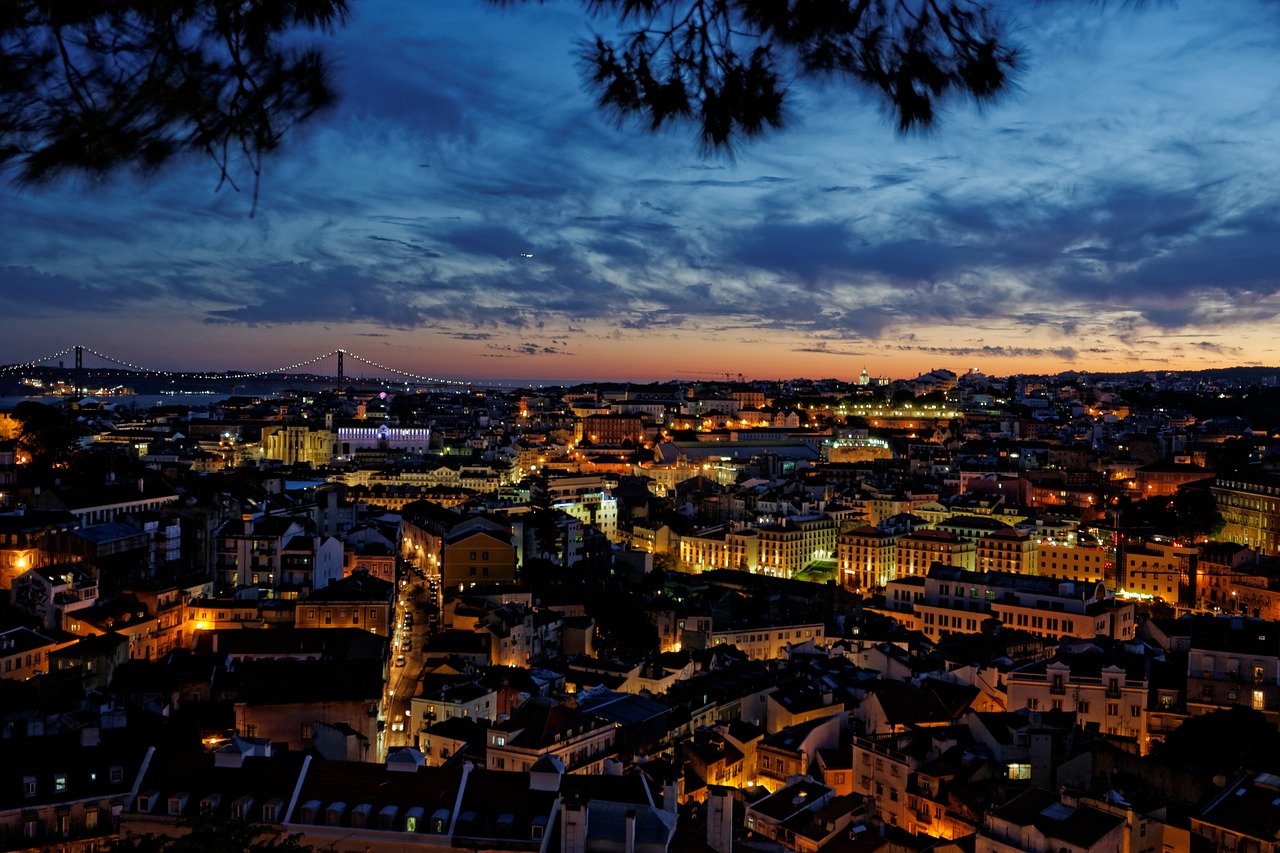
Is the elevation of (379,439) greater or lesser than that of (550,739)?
greater

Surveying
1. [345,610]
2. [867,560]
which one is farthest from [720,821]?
[867,560]

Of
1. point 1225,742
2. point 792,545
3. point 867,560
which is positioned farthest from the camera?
point 792,545

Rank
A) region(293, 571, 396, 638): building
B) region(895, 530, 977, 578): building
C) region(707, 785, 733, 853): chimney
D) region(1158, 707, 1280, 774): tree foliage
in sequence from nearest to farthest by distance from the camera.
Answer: region(707, 785, 733, 853): chimney, region(1158, 707, 1280, 774): tree foliage, region(293, 571, 396, 638): building, region(895, 530, 977, 578): building

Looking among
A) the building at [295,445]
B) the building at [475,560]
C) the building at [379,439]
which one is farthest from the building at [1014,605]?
the building at [295,445]

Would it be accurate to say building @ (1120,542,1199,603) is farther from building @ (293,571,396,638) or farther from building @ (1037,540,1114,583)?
building @ (293,571,396,638)

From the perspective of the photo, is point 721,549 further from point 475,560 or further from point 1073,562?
point 475,560

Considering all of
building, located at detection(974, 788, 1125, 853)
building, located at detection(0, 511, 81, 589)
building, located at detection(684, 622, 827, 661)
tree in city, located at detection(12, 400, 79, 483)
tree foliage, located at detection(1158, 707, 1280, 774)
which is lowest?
building, located at detection(684, 622, 827, 661)

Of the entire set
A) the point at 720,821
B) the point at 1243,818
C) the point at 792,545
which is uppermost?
the point at 720,821

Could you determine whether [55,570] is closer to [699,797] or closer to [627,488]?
[699,797]

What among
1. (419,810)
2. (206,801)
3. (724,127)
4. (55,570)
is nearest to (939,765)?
(419,810)

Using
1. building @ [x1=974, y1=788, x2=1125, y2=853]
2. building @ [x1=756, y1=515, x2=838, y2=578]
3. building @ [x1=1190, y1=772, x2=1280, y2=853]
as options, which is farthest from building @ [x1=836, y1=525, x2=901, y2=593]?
building @ [x1=974, y1=788, x2=1125, y2=853]

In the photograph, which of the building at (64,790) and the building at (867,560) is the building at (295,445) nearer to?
the building at (867,560)
